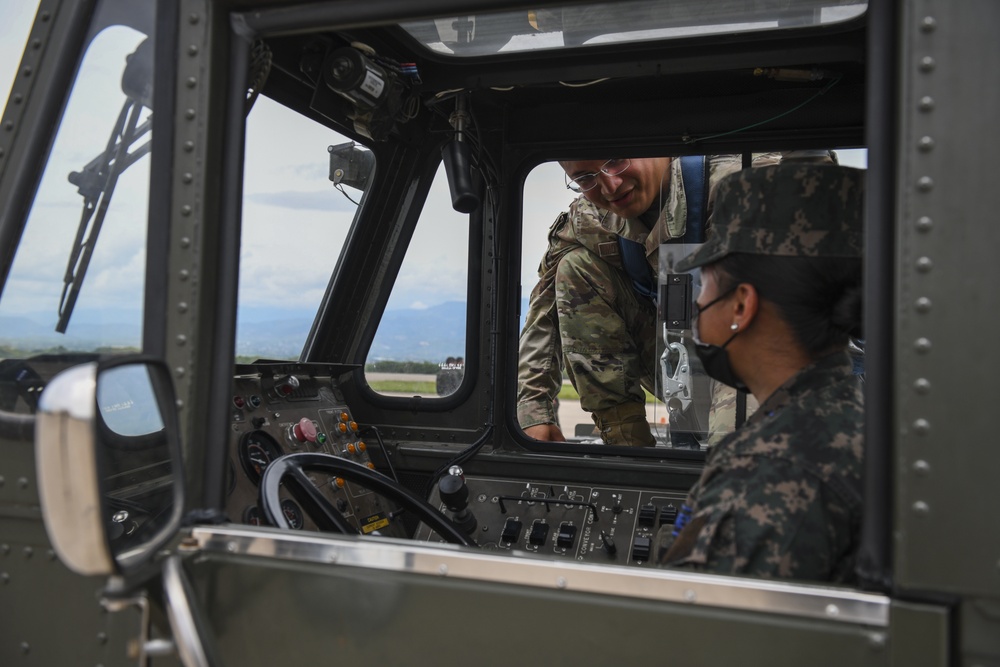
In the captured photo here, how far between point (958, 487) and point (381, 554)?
791 millimetres

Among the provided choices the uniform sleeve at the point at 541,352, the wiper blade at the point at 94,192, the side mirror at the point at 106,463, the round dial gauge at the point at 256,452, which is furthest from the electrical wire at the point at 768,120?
the side mirror at the point at 106,463

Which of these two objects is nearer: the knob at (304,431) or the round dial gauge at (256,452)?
the round dial gauge at (256,452)

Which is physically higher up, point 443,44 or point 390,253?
point 443,44

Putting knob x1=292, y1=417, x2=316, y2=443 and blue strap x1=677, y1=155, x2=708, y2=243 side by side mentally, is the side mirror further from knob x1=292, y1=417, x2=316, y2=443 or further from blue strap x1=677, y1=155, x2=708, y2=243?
blue strap x1=677, y1=155, x2=708, y2=243

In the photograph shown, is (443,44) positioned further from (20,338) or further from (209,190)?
(20,338)

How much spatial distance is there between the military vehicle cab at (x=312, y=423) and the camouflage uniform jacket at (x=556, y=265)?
0.53 m

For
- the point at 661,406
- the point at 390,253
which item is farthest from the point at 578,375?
the point at 390,253

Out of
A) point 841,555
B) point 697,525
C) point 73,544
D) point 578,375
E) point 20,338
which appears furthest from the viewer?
point 578,375

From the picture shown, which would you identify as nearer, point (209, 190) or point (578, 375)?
point (209, 190)

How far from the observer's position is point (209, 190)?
54.4 inches

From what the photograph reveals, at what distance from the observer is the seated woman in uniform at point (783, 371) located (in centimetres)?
126

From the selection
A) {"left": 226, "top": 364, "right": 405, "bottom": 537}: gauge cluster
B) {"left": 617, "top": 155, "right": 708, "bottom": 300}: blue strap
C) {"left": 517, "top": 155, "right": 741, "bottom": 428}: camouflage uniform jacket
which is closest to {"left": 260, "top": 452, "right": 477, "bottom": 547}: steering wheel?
{"left": 226, "top": 364, "right": 405, "bottom": 537}: gauge cluster

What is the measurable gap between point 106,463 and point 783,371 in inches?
52.3

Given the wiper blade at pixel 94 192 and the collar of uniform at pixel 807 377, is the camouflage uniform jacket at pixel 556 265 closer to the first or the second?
the collar of uniform at pixel 807 377
